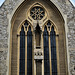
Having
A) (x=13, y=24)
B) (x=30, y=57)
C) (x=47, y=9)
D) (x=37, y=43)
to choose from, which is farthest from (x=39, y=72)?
(x=47, y=9)

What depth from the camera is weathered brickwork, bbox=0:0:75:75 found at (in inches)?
536

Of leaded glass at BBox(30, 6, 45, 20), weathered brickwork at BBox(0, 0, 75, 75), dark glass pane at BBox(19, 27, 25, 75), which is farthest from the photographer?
leaded glass at BBox(30, 6, 45, 20)

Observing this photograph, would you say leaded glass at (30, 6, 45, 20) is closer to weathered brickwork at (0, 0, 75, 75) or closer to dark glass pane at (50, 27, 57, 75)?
weathered brickwork at (0, 0, 75, 75)

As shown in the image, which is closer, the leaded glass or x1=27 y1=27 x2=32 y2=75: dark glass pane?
x1=27 y1=27 x2=32 y2=75: dark glass pane

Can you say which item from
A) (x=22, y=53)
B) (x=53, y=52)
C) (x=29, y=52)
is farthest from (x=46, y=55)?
(x=22, y=53)

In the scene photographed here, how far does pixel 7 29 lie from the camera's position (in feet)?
47.3

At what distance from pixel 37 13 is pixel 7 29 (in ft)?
10.5

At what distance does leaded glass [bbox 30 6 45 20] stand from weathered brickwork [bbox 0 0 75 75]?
1.50m

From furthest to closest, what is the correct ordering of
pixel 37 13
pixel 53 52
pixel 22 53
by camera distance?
pixel 37 13 < pixel 53 52 < pixel 22 53

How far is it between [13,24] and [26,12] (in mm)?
1615

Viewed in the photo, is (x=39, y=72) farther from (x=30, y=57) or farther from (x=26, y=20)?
(x=26, y=20)

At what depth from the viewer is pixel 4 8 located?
1502 cm

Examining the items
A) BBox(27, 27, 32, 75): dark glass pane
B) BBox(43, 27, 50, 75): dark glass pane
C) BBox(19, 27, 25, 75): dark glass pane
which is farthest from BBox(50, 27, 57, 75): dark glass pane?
BBox(19, 27, 25, 75): dark glass pane

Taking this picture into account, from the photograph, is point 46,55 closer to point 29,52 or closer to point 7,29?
point 29,52
